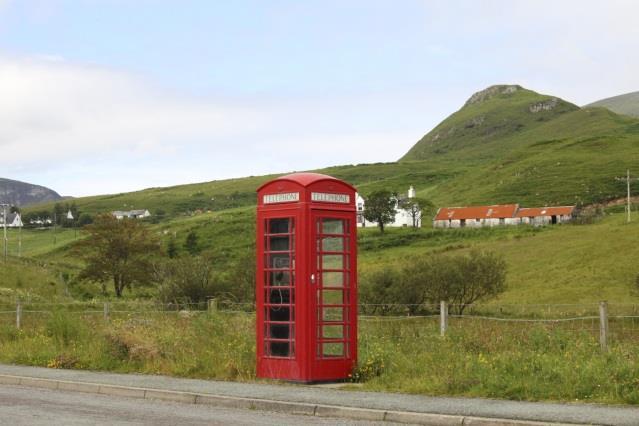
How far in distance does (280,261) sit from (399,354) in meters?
2.50

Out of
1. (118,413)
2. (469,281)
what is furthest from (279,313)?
(469,281)

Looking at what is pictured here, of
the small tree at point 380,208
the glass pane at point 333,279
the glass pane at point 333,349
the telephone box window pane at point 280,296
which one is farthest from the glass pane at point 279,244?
the small tree at point 380,208

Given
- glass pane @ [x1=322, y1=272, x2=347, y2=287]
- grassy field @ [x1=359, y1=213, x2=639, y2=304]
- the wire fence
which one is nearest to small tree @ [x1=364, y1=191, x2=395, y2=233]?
grassy field @ [x1=359, y1=213, x2=639, y2=304]

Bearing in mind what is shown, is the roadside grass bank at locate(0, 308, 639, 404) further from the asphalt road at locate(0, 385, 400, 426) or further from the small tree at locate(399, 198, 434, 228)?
the small tree at locate(399, 198, 434, 228)

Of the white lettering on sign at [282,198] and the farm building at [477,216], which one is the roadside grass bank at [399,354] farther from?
the farm building at [477,216]

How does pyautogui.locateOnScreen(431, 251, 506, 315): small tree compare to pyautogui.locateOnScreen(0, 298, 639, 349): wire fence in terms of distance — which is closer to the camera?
pyautogui.locateOnScreen(0, 298, 639, 349): wire fence

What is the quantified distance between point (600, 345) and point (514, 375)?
8.03 feet

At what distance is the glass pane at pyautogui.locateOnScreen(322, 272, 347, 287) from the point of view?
569 inches

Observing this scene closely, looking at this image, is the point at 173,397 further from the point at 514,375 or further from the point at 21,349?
the point at 21,349

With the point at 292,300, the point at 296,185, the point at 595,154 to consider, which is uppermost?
the point at 595,154

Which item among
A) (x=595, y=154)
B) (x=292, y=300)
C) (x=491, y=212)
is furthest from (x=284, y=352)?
(x=595, y=154)

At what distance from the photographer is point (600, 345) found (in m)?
14.1

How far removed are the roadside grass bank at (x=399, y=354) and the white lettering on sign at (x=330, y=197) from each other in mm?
2606

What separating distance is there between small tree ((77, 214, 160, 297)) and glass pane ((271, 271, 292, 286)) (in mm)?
62910
